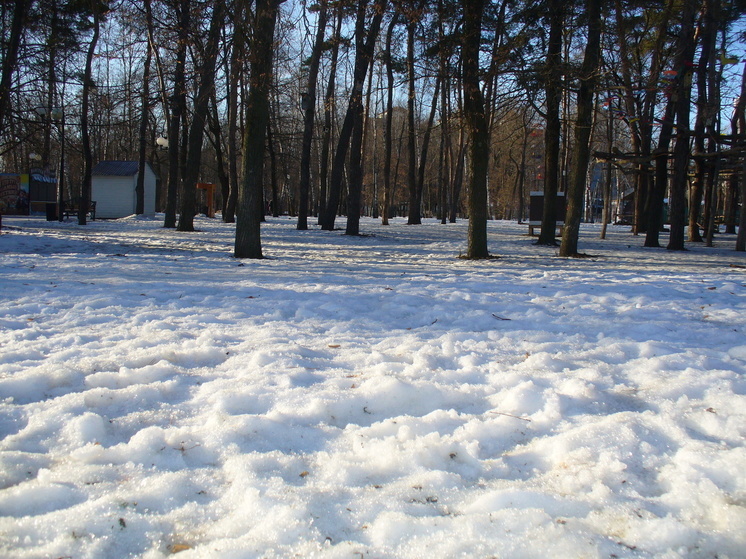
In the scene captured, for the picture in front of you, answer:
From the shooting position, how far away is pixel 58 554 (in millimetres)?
1772

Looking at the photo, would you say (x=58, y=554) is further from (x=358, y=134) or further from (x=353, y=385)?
(x=358, y=134)

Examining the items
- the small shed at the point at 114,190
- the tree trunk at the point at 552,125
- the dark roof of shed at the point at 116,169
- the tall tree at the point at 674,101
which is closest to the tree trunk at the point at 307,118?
the tree trunk at the point at 552,125

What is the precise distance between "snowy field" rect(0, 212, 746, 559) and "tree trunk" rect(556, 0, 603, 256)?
16.4 feet

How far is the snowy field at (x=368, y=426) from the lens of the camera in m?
1.94

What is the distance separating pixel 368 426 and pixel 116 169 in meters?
33.7

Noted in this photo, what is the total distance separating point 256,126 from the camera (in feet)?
30.4

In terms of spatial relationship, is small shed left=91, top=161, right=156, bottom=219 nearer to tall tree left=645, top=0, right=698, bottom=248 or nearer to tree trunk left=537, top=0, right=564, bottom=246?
tree trunk left=537, top=0, right=564, bottom=246

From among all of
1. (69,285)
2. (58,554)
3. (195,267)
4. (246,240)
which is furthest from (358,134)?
(58,554)

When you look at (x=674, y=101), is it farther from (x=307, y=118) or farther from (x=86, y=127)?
(x=86, y=127)

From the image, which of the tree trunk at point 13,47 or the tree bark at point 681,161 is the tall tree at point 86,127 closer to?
the tree trunk at point 13,47

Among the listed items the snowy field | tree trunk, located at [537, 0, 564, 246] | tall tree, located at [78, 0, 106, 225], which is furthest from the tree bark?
tall tree, located at [78, 0, 106, 225]

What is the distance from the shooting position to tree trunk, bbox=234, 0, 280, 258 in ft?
29.1

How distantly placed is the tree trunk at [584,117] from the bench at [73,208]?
20143 mm

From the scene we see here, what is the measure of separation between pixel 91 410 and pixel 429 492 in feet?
6.58
